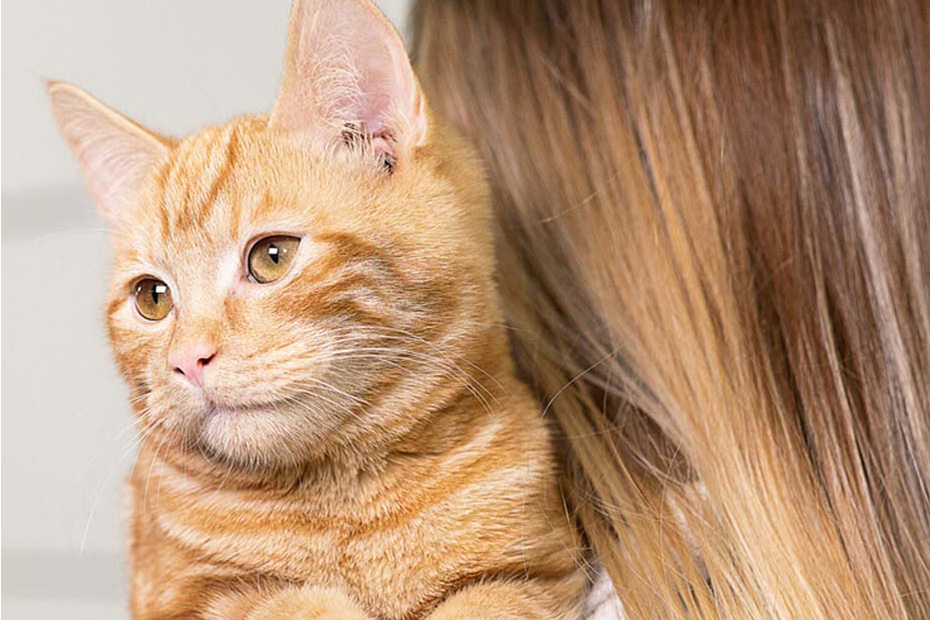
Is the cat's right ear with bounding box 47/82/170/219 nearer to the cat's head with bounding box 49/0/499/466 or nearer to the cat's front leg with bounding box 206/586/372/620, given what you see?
the cat's head with bounding box 49/0/499/466

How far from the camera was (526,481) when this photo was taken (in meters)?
0.72

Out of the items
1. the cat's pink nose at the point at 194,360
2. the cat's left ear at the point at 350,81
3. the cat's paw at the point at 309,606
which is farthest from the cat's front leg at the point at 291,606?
the cat's left ear at the point at 350,81

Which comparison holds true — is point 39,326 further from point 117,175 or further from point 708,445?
point 708,445

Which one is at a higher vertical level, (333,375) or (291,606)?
(333,375)

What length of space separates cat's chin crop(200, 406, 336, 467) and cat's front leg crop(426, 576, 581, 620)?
5.3 inches

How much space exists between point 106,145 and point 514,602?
474mm

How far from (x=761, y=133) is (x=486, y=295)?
0.84 ft

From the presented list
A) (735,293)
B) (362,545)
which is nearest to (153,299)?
(362,545)

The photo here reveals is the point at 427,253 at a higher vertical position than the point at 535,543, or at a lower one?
higher

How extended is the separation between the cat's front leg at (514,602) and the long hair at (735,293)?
1.7 inches

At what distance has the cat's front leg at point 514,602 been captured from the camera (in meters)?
0.66

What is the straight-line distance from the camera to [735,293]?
30.5 inches

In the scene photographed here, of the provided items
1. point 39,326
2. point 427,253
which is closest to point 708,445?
point 427,253

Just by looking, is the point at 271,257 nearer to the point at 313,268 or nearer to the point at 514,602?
the point at 313,268
